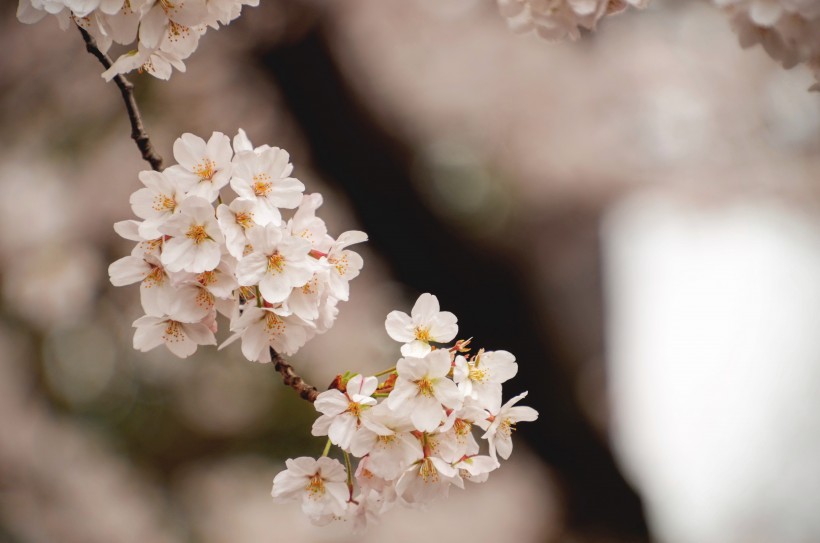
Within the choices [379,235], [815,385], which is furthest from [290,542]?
[815,385]

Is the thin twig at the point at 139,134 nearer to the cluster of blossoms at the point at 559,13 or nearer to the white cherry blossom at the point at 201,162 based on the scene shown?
the white cherry blossom at the point at 201,162

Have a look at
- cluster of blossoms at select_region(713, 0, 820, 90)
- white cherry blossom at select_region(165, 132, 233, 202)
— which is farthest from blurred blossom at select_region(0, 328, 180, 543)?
cluster of blossoms at select_region(713, 0, 820, 90)

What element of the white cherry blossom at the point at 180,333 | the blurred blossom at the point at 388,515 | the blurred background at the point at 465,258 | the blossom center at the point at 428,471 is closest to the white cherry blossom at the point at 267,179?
the white cherry blossom at the point at 180,333

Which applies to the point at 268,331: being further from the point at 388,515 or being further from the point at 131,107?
the point at 388,515

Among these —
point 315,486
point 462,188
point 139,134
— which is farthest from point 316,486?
point 462,188

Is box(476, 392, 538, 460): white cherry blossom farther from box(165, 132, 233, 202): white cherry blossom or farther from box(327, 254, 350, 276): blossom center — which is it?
box(165, 132, 233, 202): white cherry blossom

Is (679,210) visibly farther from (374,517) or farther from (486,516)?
(374,517)

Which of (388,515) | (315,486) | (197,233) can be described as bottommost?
(388,515)
